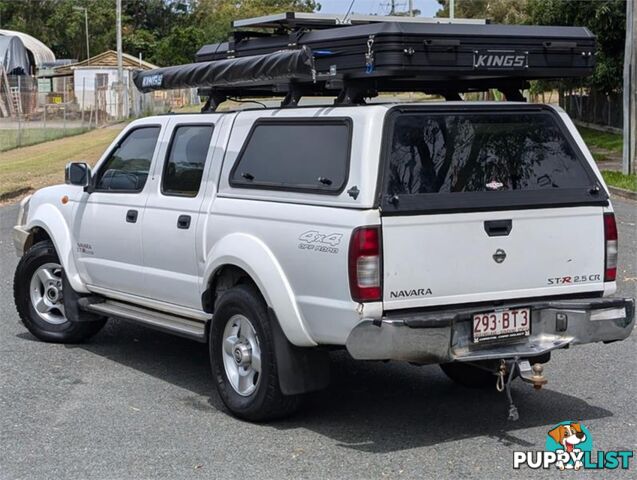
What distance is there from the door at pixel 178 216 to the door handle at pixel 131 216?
13cm

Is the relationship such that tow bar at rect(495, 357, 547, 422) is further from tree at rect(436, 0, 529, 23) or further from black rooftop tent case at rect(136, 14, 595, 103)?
tree at rect(436, 0, 529, 23)

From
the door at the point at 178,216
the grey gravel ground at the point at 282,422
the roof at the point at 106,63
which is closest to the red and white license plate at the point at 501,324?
the grey gravel ground at the point at 282,422

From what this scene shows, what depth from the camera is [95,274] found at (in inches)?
316

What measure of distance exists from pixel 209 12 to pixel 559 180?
8363 centimetres

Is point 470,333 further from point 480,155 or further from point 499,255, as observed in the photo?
point 480,155

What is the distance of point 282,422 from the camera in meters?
6.38

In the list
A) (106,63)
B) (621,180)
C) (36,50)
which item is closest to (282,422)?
(621,180)

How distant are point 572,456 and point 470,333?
870 mm

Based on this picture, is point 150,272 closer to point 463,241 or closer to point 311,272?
point 311,272

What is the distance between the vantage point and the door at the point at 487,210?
5.77 m

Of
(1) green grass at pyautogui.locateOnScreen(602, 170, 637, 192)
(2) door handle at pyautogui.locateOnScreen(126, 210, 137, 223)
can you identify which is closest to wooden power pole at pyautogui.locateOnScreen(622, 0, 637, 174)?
(1) green grass at pyautogui.locateOnScreen(602, 170, 637, 192)

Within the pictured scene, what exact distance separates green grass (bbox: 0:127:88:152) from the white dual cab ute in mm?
26887

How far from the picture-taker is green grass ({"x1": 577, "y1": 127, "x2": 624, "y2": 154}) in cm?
2990

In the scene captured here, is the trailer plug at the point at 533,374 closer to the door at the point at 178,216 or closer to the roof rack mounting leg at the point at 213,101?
the door at the point at 178,216
